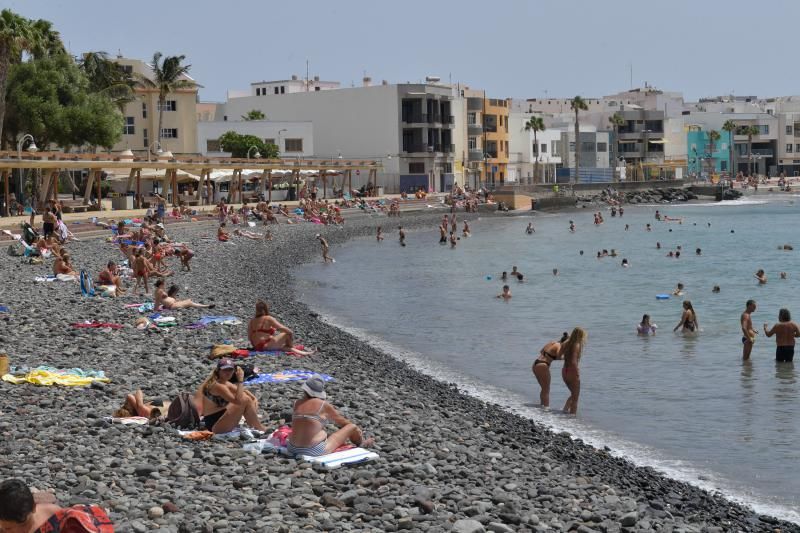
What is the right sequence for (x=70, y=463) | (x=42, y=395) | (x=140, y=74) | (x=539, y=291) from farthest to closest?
(x=140, y=74)
(x=539, y=291)
(x=42, y=395)
(x=70, y=463)

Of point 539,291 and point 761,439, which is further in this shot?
point 539,291

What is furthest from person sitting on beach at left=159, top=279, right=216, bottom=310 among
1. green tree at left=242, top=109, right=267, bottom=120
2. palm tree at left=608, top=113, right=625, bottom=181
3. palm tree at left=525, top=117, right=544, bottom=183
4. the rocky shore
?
palm tree at left=608, top=113, right=625, bottom=181

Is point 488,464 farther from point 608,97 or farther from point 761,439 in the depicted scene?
point 608,97

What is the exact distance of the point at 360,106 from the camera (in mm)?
86875

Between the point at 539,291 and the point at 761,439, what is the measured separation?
19.7 m

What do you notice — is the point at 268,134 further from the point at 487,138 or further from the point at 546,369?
the point at 546,369

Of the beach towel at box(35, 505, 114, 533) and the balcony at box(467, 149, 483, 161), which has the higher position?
the balcony at box(467, 149, 483, 161)

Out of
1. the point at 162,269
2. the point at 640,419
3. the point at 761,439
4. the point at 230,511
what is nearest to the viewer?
the point at 230,511

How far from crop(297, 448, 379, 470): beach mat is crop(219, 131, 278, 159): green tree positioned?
2662 inches

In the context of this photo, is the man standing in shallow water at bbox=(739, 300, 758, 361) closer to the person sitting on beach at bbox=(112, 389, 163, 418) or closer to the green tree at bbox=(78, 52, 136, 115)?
the person sitting on beach at bbox=(112, 389, 163, 418)

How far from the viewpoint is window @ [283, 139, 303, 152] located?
8288cm

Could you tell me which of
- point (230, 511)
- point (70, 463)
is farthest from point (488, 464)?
point (70, 463)

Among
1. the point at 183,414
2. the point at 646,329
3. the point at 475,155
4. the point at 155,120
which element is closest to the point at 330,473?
the point at 183,414

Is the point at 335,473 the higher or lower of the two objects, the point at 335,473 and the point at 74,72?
the lower
